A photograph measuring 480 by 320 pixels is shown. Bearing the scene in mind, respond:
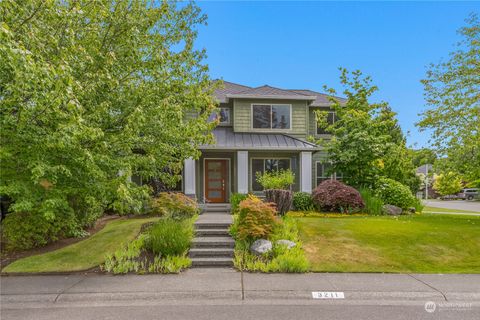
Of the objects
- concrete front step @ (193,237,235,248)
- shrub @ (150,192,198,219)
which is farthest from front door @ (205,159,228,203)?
concrete front step @ (193,237,235,248)

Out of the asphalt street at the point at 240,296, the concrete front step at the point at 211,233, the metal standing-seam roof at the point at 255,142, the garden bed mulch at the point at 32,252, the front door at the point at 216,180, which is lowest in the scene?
the asphalt street at the point at 240,296

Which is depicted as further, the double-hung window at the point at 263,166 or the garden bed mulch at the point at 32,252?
the double-hung window at the point at 263,166

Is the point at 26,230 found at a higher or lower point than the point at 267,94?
lower

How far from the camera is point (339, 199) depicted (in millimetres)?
12070

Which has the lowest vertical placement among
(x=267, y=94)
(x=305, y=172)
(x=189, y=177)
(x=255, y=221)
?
(x=255, y=221)

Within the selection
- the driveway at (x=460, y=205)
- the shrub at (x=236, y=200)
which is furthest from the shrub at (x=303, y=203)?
the driveway at (x=460, y=205)

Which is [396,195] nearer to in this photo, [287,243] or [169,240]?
[287,243]

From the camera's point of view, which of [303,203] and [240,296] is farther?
[303,203]

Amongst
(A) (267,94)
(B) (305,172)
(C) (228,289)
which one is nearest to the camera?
(C) (228,289)

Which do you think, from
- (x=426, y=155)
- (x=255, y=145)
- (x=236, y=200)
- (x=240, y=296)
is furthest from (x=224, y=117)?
(x=240, y=296)

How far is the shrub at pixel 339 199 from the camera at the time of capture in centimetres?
1207

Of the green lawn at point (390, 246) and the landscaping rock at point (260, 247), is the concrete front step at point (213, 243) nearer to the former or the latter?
the landscaping rock at point (260, 247)

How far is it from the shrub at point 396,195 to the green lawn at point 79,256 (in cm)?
1110

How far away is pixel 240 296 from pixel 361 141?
10.8 meters
